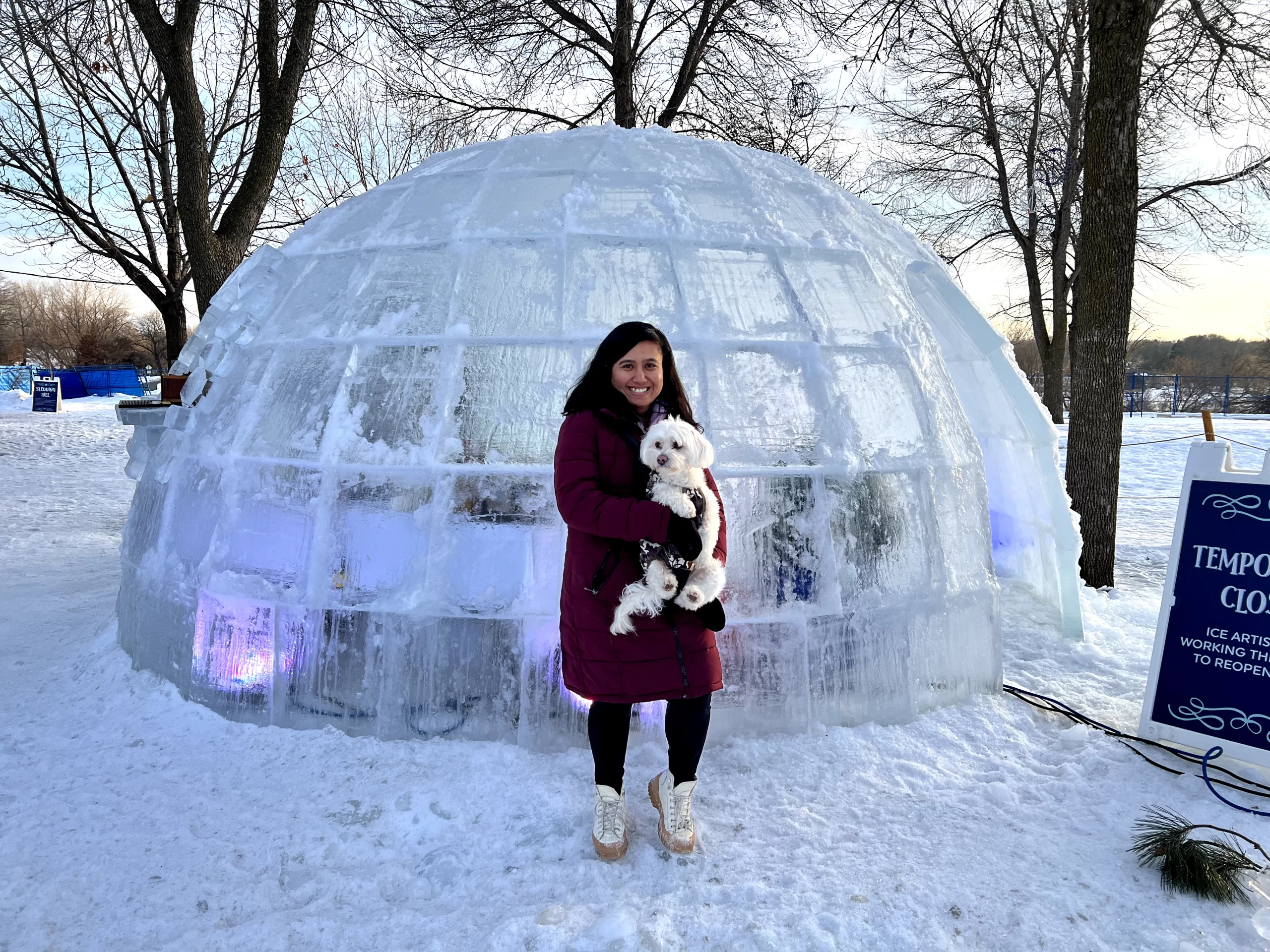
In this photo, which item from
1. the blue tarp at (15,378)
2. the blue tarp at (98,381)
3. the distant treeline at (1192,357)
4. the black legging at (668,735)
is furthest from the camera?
the distant treeline at (1192,357)

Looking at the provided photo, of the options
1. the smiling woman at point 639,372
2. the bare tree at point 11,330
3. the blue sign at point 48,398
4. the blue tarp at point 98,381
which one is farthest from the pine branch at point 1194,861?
the bare tree at point 11,330

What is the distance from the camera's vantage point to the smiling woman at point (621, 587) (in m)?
2.19

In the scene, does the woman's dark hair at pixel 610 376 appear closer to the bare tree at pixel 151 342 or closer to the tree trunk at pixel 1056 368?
the tree trunk at pixel 1056 368

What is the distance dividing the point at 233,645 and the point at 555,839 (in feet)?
5.30

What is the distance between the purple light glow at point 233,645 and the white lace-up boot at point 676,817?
1.69m

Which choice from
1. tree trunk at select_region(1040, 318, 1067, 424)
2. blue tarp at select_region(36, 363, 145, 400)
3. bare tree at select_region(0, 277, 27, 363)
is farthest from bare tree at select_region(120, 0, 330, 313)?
bare tree at select_region(0, 277, 27, 363)

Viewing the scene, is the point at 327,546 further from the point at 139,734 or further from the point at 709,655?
the point at 709,655

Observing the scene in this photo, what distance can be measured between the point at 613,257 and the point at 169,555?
234 cm

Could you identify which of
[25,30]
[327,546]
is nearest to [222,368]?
[327,546]

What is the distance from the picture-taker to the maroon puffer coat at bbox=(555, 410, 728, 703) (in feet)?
7.30

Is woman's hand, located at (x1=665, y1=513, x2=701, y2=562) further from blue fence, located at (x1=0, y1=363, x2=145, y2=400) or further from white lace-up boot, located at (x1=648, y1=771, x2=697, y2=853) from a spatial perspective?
blue fence, located at (x1=0, y1=363, x2=145, y2=400)

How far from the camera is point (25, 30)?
7332 millimetres

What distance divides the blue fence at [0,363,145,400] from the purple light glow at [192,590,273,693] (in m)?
26.3

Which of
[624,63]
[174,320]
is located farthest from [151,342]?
[624,63]
